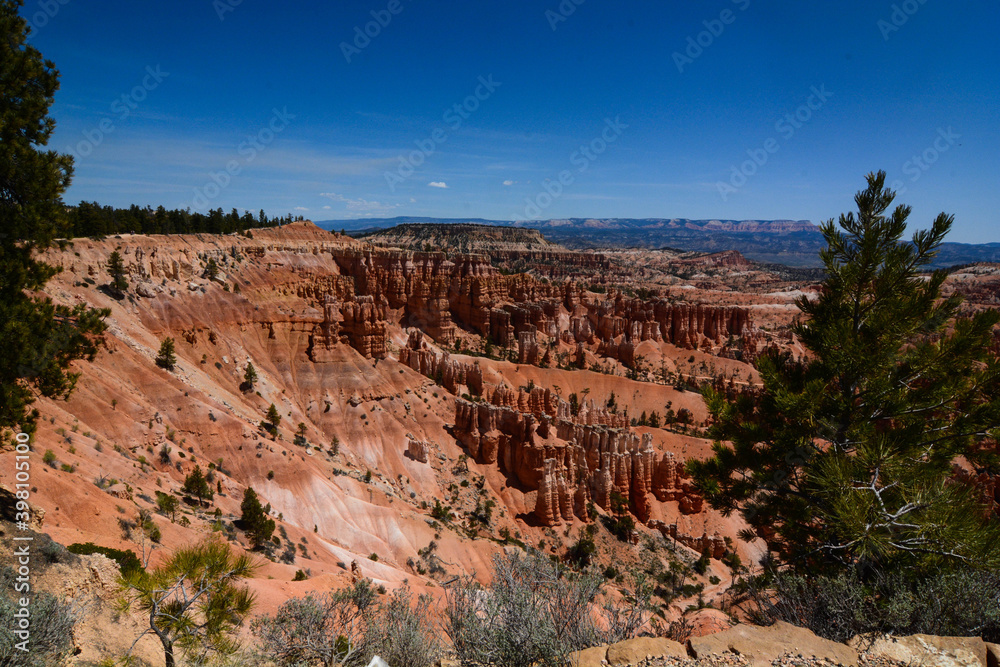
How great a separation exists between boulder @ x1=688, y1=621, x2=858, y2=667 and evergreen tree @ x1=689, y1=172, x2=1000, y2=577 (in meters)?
1.45

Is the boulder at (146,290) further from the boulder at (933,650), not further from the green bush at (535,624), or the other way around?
the boulder at (933,650)

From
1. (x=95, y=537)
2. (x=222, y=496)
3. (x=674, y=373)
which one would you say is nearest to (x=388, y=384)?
(x=222, y=496)

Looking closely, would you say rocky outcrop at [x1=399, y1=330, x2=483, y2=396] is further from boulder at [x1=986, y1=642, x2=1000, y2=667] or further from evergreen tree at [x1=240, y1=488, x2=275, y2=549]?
boulder at [x1=986, y1=642, x2=1000, y2=667]

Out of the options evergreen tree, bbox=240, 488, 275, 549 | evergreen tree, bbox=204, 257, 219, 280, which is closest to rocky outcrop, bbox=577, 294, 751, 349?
evergreen tree, bbox=204, 257, 219, 280

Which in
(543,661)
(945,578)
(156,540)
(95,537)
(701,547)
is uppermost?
(945,578)

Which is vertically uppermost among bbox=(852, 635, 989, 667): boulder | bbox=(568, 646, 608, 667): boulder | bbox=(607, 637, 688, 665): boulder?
bbox=(852, 635, 989, 667): boulder

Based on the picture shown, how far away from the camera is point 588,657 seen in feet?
22.3

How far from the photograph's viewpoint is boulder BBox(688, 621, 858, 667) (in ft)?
21.0

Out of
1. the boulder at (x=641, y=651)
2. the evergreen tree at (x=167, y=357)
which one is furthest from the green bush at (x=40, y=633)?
the evergreen tree at (x=167, y=357)

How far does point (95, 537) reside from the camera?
519 inches

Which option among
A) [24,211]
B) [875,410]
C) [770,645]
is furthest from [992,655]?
[24,211]

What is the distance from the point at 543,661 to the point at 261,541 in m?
17.3

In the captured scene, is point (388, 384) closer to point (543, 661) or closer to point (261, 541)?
point (261, 541)

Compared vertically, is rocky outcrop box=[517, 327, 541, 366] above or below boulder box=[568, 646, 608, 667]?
below
